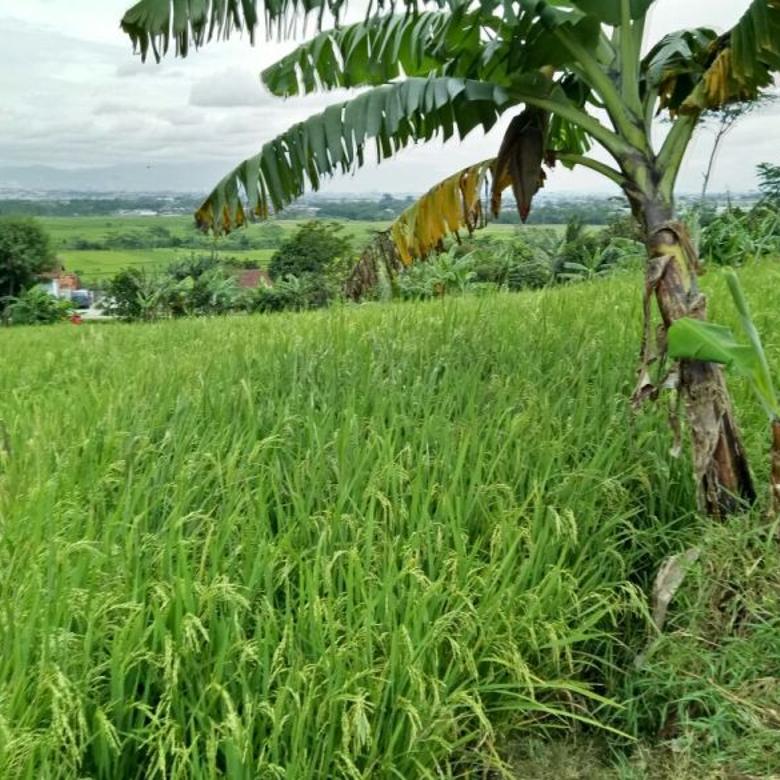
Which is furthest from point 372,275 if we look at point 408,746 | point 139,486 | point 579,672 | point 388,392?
point 408,746

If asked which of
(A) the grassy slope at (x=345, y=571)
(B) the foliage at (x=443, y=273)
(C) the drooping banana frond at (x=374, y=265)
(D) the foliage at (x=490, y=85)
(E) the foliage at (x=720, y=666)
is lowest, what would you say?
(E) the foliage at (x=720, y=666)

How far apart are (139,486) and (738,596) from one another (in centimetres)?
184

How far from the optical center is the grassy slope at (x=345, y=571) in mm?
1675

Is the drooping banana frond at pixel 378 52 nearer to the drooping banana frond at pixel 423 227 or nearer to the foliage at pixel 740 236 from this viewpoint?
the drooping banana frond at pixel 423 227

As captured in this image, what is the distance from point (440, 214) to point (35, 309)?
24.4m

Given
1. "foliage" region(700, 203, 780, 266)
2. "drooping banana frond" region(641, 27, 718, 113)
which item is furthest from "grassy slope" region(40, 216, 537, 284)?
"drooping banana frond" region(641, 27, 718, 113)

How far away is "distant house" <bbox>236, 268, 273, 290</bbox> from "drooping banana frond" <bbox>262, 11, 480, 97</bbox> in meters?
17.7

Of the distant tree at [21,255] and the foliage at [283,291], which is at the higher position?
the distant tree at [21,255]

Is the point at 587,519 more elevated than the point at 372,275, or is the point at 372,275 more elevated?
the point at 372,275

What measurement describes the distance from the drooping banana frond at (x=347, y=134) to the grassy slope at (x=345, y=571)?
32.5 inches

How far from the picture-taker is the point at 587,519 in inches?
99.7

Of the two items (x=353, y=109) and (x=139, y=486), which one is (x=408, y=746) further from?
(x=353, y=109)

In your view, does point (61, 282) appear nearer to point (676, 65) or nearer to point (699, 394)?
point (676, 65)

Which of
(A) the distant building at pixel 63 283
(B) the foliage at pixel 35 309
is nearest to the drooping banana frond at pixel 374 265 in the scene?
(B) the foliage at pixel 35 309
